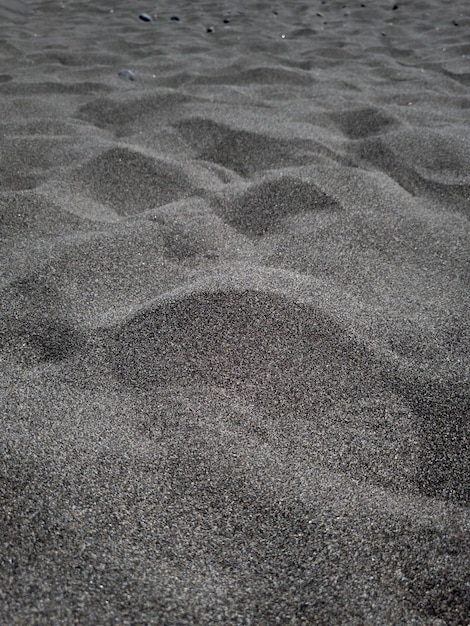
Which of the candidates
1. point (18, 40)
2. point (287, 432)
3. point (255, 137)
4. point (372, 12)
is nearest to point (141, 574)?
point (287, 432)

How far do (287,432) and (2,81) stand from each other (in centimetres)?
270

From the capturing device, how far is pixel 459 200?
6.06 feet

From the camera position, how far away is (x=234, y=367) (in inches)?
45.2

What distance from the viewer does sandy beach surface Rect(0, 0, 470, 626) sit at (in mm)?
787

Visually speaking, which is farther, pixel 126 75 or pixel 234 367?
pixel 126 75

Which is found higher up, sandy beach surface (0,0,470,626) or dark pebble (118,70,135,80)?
dark pebble (118,70,135,80)

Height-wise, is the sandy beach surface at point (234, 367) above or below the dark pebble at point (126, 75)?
below

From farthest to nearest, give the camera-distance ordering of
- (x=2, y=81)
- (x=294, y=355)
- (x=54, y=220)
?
(x=2, y=81), (x=54, y=220), (x=294, y=355)

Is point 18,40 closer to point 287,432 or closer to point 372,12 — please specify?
point 372,12

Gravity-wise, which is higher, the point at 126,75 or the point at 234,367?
the point at 126,75

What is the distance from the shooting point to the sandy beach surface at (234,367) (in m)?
0.79

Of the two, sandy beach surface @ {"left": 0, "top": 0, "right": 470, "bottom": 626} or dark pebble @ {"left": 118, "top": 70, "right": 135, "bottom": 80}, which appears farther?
dark pebble @ {"left": 118, "top": 70, "right": 135, "bottom": 80}

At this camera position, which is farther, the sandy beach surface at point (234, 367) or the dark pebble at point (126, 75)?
the dark pebble at point (126, 75)

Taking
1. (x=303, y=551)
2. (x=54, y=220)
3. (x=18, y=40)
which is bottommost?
(x=303, y=551)
